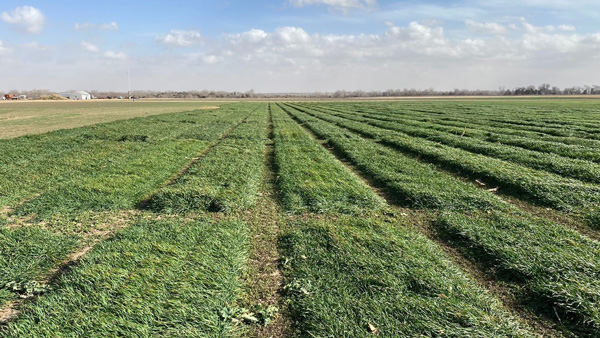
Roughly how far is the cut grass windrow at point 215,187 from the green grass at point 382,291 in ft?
8.32

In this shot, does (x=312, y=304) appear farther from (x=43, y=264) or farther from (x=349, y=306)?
(x=43, y=264)

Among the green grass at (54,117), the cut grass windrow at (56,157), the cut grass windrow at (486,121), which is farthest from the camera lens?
the green grass at (54,117)

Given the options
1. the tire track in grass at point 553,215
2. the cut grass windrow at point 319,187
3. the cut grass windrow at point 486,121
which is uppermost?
the cut grass windrow at point 486,121

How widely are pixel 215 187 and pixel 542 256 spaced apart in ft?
22.8

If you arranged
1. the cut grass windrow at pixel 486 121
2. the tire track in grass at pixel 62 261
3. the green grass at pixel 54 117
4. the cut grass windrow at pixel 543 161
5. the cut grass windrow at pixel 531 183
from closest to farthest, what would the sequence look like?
the tire track in grass at pixel 62 261 → the cut grass windrow at pixel 531 183 → the cut grass windrow at pixel 543 161 → the cut grass windrow at pixel 486 121 → the green grass at pixel 54 117

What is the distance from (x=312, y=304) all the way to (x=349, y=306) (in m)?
0.43

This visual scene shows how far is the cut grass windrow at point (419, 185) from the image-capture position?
23.3 feet

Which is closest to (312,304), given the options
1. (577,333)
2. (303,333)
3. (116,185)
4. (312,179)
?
(303,333)

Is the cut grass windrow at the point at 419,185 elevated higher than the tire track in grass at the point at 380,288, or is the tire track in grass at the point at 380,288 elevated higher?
the cut grass windrow at the point at 419,185

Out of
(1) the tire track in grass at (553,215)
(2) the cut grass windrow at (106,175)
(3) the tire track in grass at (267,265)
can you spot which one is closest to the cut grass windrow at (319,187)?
(3) the tire track in grass at (267,265)

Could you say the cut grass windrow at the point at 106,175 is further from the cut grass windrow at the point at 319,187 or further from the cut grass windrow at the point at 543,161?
the cut grass windrow at the point at 543,161

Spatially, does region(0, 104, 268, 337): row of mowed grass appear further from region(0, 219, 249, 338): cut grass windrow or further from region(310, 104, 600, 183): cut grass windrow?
region(310, 104, 600, 183): cut grass windrow

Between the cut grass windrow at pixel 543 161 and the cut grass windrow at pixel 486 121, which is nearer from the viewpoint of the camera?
the cut grass windrow at pixel 543 161

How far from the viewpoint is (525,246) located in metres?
4.91
